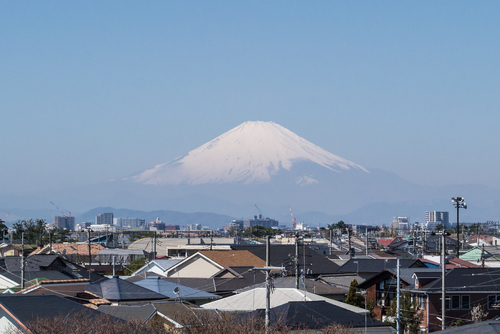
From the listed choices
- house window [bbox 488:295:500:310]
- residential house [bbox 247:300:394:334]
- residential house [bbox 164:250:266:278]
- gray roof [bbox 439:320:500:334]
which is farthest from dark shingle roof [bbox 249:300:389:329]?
residential house [bbox 164:250:266:278]

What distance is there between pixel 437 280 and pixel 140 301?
20410 millimetres

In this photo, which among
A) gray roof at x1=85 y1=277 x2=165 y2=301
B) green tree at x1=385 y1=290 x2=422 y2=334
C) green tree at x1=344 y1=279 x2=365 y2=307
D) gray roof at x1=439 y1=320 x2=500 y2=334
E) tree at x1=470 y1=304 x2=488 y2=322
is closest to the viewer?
gray roof at x1=439 y1=320 x2=500 y2=334

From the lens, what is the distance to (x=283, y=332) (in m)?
20.6

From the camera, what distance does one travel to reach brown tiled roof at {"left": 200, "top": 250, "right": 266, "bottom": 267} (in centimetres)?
6041

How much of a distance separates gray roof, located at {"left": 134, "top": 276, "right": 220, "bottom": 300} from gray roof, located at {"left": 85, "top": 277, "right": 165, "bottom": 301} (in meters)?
1.54

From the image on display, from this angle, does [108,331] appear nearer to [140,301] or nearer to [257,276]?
[140,301]

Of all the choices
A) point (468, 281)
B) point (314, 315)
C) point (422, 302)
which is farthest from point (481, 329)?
point (468, 281)

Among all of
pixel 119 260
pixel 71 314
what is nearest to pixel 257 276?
pixel 71 314

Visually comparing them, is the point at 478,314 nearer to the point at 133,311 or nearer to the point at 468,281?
the point at 468,281

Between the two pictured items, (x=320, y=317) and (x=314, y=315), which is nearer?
(x=320, y=317)

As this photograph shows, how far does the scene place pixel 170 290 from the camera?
4309 centimetres

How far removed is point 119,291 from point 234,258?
2477 centimetres

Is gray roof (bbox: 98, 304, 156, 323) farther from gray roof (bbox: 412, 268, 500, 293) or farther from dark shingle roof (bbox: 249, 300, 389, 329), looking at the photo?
gray roof (bbox: 412, 268, 500, 293)

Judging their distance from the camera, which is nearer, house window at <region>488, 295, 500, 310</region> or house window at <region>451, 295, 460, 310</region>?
house window at <region>451, 295, 460, 310</region>
